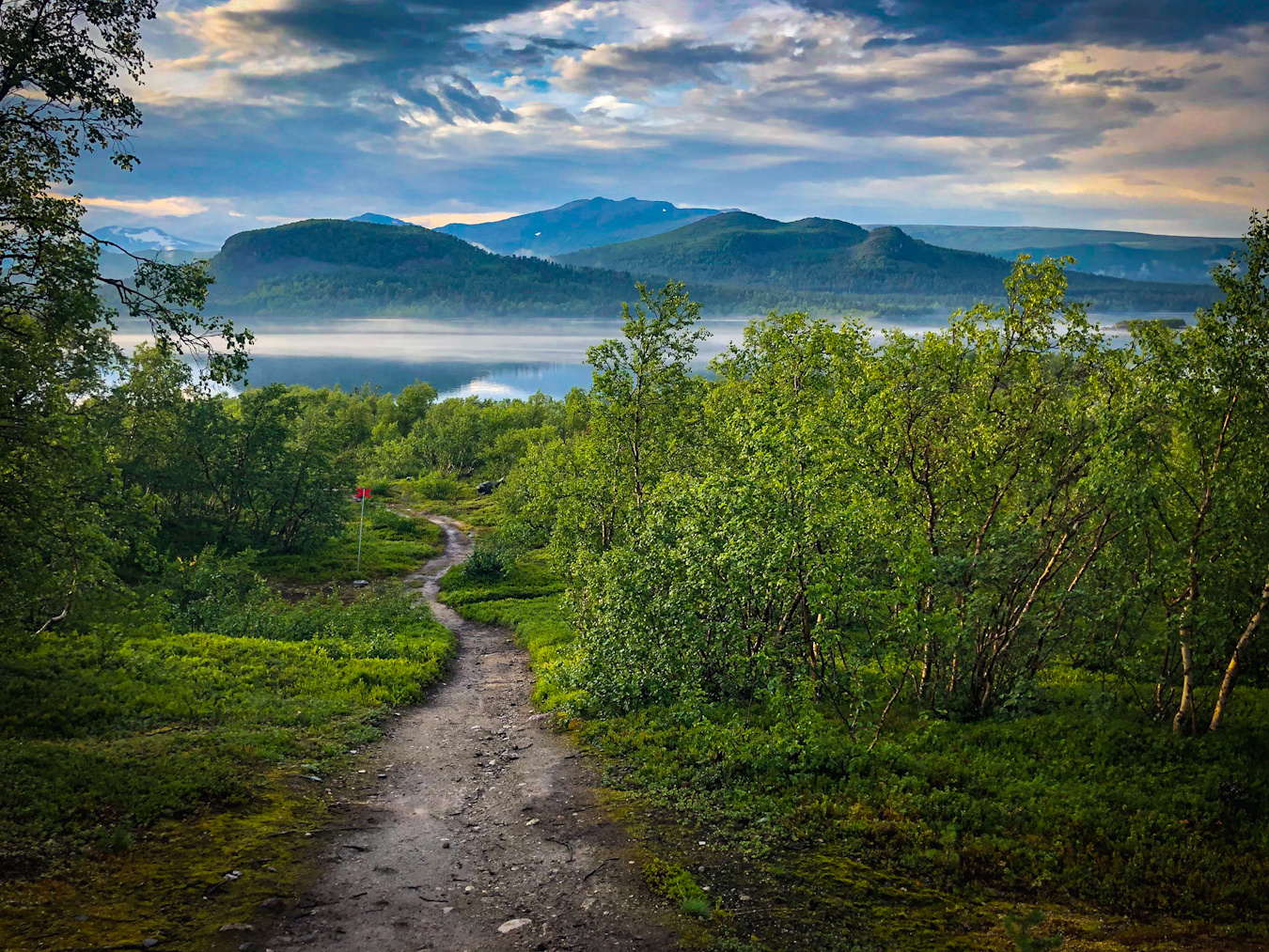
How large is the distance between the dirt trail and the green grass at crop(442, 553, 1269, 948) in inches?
52.5

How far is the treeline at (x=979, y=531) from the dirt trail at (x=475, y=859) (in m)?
3.68

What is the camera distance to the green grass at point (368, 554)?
43844 millimetres

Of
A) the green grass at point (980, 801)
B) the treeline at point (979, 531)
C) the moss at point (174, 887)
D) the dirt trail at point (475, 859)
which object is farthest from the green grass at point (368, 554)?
the moss at point (174, 887)

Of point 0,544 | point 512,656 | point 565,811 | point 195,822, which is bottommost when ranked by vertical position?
point 512,656

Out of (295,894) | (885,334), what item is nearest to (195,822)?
(295,894)

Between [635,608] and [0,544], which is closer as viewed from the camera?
[0,544]

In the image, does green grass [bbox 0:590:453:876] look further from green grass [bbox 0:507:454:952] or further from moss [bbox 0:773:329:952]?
moss [bbox 0:773:329:952]

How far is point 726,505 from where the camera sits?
1694 cm

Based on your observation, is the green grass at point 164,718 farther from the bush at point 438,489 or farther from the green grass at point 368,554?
the bush at point 438,489

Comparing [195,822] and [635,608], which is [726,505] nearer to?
[635,608]

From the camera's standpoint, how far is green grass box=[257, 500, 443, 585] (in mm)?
43844

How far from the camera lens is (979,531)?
663 inches

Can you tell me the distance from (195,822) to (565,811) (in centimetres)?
592

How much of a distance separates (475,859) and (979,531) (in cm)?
1225
